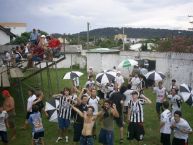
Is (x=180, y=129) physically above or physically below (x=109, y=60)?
above

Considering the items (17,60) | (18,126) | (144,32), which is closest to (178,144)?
(18,126)

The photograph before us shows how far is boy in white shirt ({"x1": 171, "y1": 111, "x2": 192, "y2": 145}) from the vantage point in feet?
34.3

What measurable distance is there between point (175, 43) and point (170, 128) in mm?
26026

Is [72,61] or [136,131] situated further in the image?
[72,61]

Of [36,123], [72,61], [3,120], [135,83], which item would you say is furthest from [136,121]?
[72,61]

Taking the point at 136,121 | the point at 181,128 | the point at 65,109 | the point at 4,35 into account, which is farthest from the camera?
the point at 4,35

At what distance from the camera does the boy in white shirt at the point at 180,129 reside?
411 inches

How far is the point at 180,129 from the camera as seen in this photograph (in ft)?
34.5

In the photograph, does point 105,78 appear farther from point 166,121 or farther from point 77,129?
point 166,121

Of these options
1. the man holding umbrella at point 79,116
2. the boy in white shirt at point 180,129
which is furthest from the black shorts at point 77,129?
the boy in white shirt at point 180,129

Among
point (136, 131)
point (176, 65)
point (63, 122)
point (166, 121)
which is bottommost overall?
point (63, 122)

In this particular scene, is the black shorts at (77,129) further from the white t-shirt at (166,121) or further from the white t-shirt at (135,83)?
the white t-shirt at (135,83)

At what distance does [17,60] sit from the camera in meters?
19.8

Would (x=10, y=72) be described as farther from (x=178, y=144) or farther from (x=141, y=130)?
(x=178, y=144)
